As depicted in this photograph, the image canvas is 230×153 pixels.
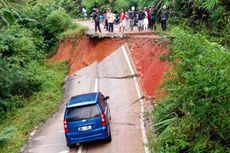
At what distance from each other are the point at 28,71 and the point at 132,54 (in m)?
6.78

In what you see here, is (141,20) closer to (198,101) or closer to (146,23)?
(146,23)

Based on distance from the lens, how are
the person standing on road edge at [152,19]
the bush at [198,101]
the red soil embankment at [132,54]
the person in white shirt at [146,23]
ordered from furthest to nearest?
the person in white shirt at [146,23]
the person standing on road edge at [152,19]
the red soil embankment at [132,54]
the bush at [198,101]

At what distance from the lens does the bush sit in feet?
35.0

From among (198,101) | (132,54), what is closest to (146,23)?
(132,54)

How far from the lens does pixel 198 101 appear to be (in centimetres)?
1143

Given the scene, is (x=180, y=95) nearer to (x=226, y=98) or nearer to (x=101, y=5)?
(x=226, y=98)

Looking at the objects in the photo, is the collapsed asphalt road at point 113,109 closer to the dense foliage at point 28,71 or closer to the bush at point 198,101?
the dense foliage at point 28,71

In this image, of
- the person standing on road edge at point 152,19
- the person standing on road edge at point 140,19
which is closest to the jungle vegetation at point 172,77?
the person standing on road edge at point 152,19

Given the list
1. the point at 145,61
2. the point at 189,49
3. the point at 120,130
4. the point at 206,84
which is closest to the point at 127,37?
the point at 145,61

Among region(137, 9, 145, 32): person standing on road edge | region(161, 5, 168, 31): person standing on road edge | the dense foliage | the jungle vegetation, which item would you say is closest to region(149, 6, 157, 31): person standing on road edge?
the jungle vegetation

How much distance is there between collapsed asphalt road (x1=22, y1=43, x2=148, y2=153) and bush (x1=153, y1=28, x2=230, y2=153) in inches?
97.2

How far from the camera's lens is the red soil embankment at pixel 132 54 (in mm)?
23266

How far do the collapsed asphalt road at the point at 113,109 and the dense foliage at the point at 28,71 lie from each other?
832mm

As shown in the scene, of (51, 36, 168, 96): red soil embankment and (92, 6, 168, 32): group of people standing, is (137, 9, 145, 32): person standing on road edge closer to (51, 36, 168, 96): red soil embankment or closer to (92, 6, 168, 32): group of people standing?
(92, 6, 168, 32): group of people standing
